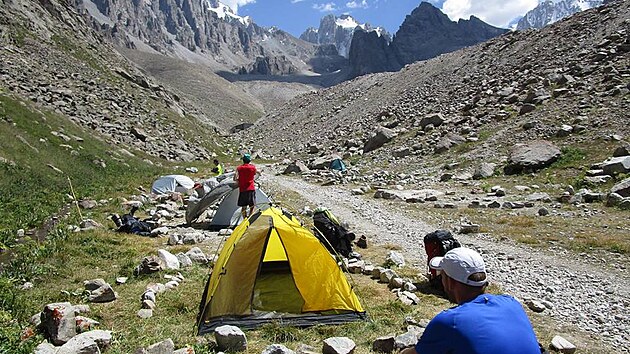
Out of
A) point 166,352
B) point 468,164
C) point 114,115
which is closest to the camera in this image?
point 166,352

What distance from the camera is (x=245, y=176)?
15547 mm

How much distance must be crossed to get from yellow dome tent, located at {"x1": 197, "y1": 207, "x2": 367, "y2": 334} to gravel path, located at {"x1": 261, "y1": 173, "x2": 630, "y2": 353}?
3902 millimetres

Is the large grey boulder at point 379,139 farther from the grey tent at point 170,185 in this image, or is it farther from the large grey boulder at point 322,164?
the grey tent at point 170,185

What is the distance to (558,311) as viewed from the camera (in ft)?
28.0

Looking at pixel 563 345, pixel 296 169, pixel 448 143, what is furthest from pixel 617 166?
pixel 296 169

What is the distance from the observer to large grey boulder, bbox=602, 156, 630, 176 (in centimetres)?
1831

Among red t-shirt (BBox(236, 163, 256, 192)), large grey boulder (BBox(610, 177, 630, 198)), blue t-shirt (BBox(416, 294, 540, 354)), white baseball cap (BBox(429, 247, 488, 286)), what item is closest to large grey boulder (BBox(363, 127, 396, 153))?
large grey boulder (BBox(610, 177, 630, 198))

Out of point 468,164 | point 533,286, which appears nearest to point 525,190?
point 468,164

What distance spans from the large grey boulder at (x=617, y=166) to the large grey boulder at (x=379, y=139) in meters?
19.8

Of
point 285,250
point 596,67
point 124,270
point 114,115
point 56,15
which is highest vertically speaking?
point 56,15

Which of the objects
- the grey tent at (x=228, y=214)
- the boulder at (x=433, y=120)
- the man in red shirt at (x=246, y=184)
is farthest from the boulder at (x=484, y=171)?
the man in red shirt at (x=246, y=184)

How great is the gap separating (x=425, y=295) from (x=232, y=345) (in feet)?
14.4

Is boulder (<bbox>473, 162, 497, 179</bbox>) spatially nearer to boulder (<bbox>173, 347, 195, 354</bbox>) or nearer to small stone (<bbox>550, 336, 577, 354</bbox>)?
small stone (<bbox>550, 336, 577, 354</bbox>)

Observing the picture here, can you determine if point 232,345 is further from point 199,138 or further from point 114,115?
point 199,138
